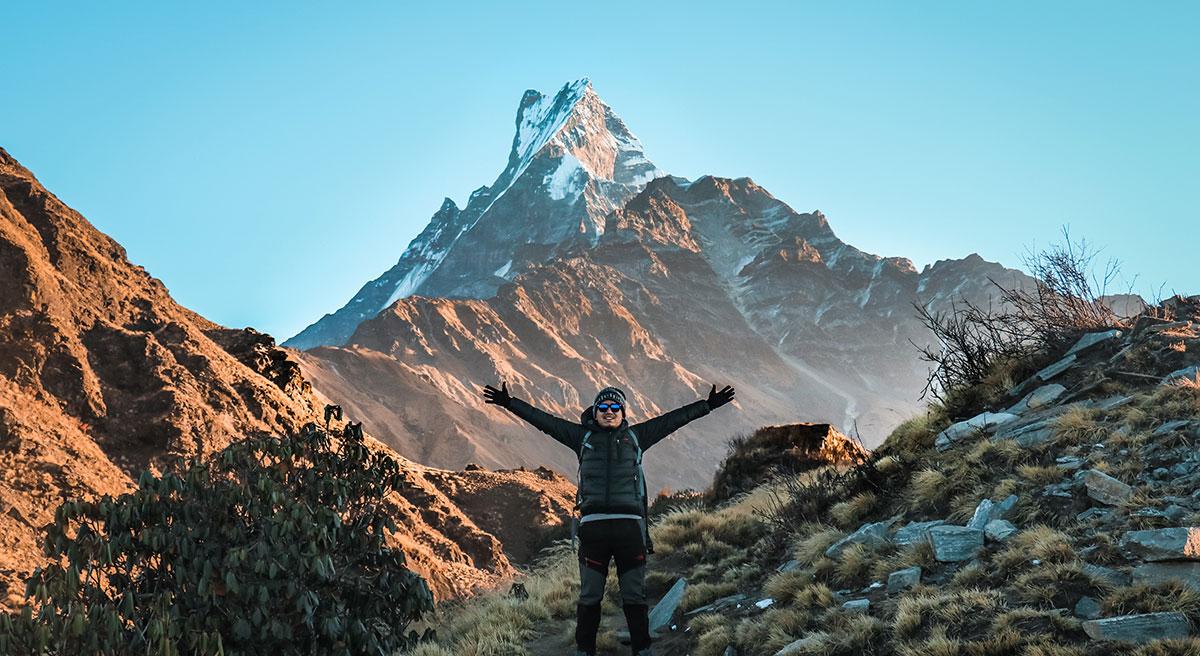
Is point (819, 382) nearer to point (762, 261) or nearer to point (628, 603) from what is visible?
point (762, 261)

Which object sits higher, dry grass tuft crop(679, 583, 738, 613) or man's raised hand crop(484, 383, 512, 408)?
man's raised hand crop(484, 383, 512, 408)

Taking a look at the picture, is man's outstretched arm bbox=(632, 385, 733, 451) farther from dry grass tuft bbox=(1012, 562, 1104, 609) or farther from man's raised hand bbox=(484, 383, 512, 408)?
dry grass tuft bbox=(1012, 562, 1104, 609)

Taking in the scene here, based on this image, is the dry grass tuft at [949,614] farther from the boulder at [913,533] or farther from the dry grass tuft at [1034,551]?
the boulder at [913,533]

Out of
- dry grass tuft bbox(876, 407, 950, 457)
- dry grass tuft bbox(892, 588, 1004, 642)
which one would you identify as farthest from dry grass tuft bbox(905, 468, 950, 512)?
dry grass tuft bbox(892, 588, 1004, 642)

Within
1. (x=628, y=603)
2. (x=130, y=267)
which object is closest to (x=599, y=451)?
(x=628, y=603)

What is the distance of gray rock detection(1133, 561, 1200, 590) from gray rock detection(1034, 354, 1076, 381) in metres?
5.01

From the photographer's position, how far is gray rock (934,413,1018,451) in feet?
30.4

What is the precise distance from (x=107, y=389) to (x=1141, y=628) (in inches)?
809

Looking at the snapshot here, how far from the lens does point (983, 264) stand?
572 feet

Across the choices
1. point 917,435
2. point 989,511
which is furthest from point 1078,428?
point 917,435

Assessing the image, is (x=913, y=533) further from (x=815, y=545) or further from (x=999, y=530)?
(x=815, y=545)

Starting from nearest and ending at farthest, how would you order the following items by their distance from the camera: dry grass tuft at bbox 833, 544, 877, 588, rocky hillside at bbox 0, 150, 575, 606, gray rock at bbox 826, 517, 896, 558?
dry grass tuft at bbox 833, 544, 877, 588
gray rock at bbox 826, 517, 896, 558
rocky hillside at bbox 0, 150, 575, 606

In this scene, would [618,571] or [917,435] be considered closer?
[618,571]

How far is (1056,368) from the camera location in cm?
1006
